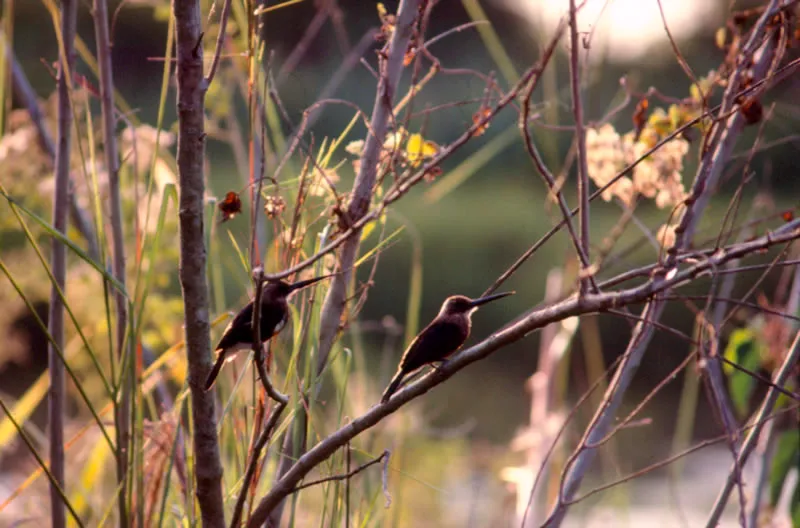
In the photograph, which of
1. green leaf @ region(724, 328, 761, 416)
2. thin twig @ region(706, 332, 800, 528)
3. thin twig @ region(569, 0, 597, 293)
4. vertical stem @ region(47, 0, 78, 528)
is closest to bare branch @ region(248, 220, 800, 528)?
thin twig @ region(569, 0, 597, 293)

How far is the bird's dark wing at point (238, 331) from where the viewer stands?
61.8 inches

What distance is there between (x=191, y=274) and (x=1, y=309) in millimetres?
3156

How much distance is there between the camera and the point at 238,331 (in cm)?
159

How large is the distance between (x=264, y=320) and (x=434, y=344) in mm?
309

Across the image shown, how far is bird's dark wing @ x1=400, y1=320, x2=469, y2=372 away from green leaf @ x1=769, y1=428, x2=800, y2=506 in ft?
2.88

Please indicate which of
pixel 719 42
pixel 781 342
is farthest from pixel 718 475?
pixel 719 42

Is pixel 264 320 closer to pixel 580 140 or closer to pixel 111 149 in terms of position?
pixel 111 149

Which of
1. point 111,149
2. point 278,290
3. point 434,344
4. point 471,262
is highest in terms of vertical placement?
point 471,262

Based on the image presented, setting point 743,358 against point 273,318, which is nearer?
point 273,318

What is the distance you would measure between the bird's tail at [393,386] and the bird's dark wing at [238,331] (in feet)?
0.91

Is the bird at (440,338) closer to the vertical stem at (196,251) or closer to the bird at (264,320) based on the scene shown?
the bird at (264,320)

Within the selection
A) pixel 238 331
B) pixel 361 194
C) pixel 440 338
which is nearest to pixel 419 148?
pixel 361 194

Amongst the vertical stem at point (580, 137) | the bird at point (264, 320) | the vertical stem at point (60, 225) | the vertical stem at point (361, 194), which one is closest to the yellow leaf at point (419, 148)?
the vertical stem at point (361, 194)

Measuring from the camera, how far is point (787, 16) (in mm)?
1423
